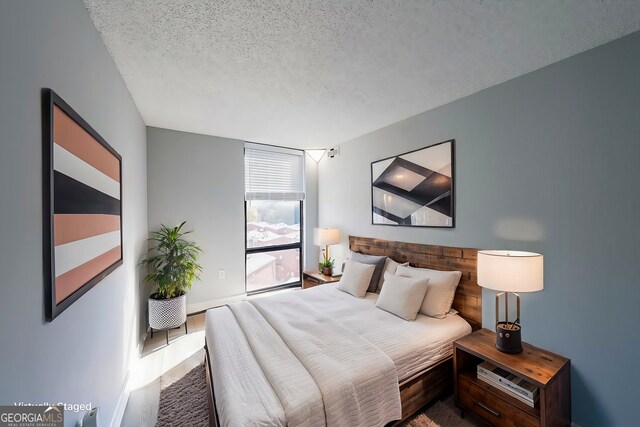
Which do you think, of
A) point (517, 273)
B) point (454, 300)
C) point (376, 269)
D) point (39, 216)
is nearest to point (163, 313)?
point (39, 216)

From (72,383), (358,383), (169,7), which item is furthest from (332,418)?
(169,7)

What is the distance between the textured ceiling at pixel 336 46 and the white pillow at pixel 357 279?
5.90 feet

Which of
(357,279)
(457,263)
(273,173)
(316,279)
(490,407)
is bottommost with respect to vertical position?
(490,407)

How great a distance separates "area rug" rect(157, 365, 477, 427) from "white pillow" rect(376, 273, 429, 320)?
2.25 ft

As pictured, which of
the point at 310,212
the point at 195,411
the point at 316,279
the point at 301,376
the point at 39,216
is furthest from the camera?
the point at 310,212

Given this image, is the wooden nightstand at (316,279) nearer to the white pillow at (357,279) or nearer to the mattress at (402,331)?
the white pillow at (357,279)

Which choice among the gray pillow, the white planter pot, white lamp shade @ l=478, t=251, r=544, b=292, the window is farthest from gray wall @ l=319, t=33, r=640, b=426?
the white planter pot

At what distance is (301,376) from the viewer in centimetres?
148

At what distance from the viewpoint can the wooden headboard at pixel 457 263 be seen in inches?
90.5

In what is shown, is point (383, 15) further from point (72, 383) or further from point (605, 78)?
point (72, 383)

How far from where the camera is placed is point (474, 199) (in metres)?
2.34

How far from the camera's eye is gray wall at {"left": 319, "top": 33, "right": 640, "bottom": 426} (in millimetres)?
1564

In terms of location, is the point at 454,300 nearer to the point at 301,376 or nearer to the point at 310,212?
the point at 301,376

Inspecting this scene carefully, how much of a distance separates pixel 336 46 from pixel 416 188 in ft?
5.71
